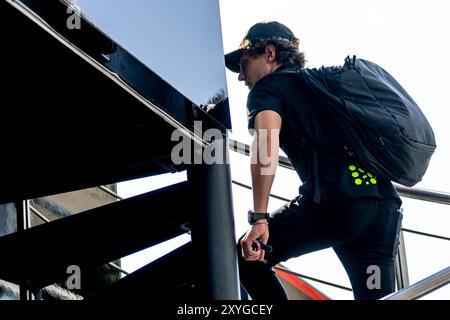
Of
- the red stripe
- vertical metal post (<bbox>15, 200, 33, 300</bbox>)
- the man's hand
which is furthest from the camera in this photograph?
the red stripe

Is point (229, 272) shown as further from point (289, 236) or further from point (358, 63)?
point (358, 63)

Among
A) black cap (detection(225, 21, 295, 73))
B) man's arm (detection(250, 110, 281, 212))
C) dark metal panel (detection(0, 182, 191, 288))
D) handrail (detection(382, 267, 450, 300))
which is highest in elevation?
black cap (detection(225, 21, 295, 73))

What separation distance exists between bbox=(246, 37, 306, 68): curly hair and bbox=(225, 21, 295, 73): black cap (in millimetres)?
26

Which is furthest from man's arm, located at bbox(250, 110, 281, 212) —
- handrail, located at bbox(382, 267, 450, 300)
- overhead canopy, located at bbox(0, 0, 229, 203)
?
handrail, located at bbox(382, 267, 450, 300)

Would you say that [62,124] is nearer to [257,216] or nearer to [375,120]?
[257,216]

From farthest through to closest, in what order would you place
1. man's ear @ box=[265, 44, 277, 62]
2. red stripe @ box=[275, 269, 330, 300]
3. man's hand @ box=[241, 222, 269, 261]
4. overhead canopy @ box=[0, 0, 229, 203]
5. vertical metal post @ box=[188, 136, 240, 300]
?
1. red stripe @ box=[275, 269, 330, 300]
2. man's ear @ box=[265, 44, 277, 62]
3. man's hand @ box=[241, 222, 269, 261]
4. vertical metal post @ box=[188, 136, 240, 300]
5. overhead canopy @ box=[0, 0, 229, 203]

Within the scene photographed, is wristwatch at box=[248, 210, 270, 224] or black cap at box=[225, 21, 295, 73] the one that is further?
black cap at box=[225, 21, 295, 73]

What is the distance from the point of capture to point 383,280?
4418 millimetres

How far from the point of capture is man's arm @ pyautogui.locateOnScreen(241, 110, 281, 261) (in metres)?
4.38

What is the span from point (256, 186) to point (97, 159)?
0.64 meters

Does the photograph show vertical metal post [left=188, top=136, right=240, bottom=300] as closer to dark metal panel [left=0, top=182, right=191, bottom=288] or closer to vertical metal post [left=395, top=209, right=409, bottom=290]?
dark metal panel [left=0, top=182, right=191, bottom=288]

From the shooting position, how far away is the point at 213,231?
4043 mm
